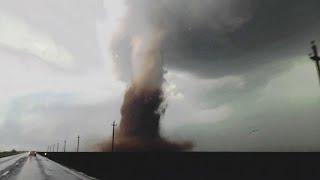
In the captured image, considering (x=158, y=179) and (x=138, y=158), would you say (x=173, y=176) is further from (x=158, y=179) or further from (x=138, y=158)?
(x=138, y=158)

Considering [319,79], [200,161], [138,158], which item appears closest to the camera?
[200,161]

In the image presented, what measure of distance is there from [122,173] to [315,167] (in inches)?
599

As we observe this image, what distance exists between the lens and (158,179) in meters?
19.6

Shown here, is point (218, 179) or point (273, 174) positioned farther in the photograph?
point (218, 179)

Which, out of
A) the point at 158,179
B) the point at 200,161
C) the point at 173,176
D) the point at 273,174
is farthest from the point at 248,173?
the point at 158,179

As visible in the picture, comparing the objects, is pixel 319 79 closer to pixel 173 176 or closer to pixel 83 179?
pixel 173 176

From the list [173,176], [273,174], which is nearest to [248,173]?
[273,174]

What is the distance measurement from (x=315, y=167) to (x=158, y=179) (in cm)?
906

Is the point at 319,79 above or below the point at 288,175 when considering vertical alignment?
above

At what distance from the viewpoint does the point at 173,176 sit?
59.7 feet

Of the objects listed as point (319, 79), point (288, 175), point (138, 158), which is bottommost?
point (288, 175)

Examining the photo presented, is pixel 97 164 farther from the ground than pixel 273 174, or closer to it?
farther from the ground

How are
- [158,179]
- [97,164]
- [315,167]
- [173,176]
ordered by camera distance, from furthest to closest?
[97,164]
[158,179]
[173,176]
[315,167]

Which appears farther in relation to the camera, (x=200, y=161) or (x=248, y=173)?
(x=200, y=161)
